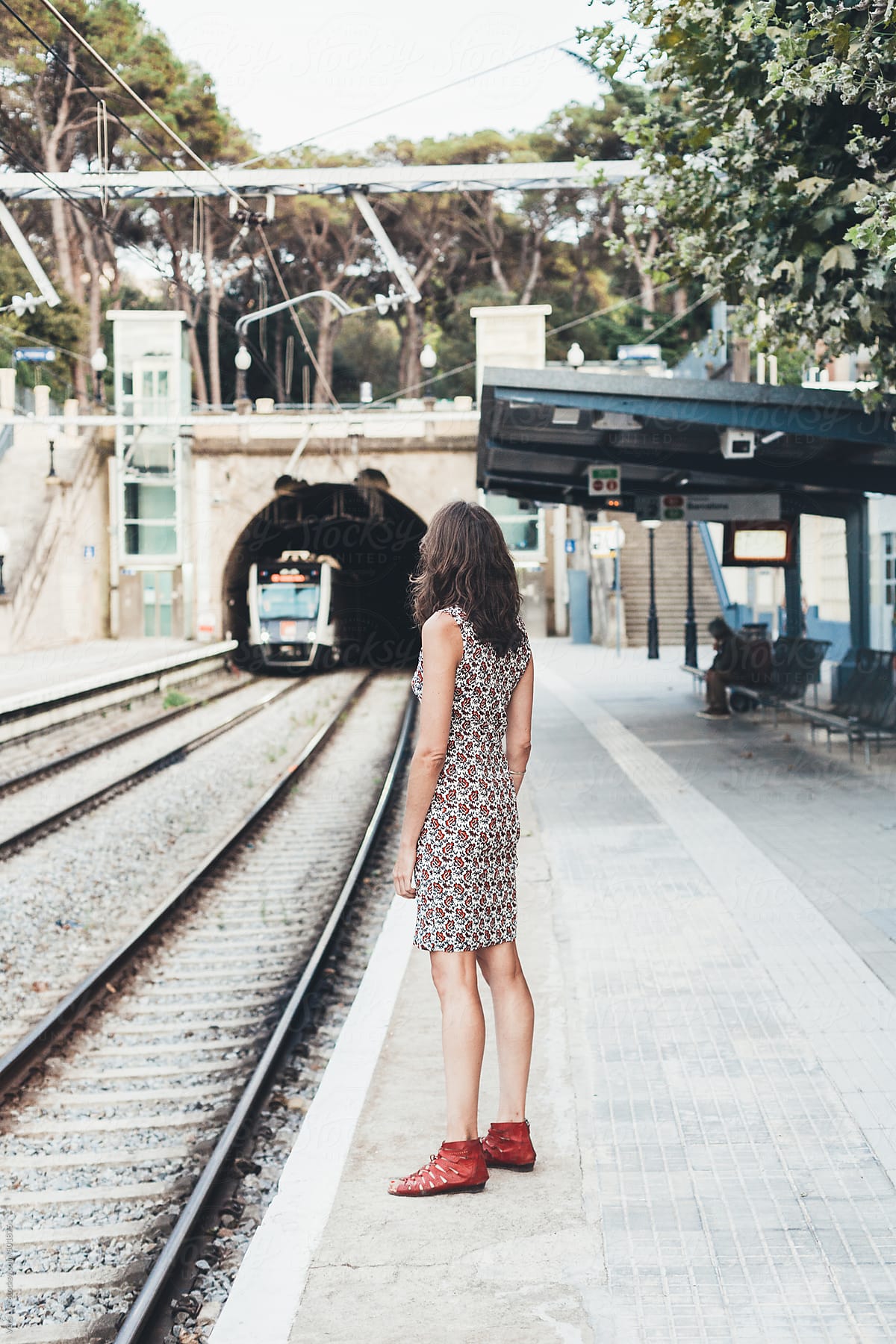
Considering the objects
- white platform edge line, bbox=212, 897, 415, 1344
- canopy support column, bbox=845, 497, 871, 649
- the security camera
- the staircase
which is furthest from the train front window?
white platform edge line, bbox=212, 897, 415, 1344

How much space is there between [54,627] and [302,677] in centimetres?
592

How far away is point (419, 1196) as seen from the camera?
3.93 m

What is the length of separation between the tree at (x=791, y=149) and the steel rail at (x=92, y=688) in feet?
40.0

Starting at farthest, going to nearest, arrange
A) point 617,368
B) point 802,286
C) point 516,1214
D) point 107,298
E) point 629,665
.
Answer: point 107,298 < point 617,368 < point 629,665 < point 802,286 < point 516,1214

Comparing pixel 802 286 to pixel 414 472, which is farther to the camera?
pixel 414 472

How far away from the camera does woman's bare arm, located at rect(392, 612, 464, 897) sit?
152 inches

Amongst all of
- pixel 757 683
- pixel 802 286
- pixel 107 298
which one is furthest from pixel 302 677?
pixel 802 286

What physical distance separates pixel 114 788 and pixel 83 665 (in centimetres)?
1332

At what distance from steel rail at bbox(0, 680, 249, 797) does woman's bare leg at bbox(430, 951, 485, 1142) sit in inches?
426

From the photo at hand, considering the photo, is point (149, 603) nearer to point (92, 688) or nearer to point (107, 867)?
point (92, 688)

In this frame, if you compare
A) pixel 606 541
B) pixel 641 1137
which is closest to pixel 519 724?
pixel 641 1137

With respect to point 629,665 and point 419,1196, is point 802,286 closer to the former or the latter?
point 419,1196

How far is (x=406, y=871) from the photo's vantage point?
3949 millimetres

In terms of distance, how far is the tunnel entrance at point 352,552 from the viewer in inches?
1473
